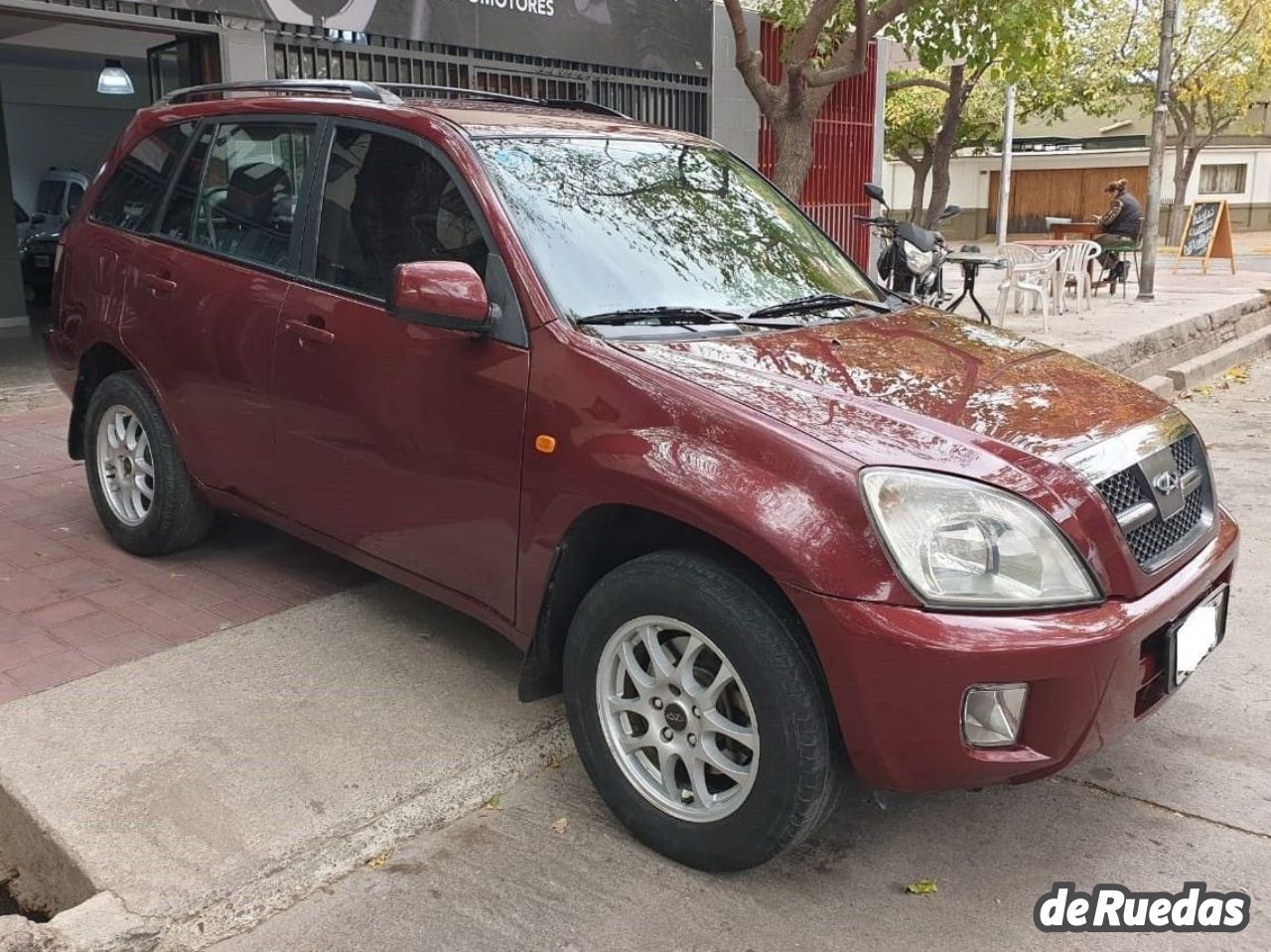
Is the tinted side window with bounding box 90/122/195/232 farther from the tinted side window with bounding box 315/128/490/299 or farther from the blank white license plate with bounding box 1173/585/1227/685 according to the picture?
the blank white license plate with bounding box 1173/585/1227/685

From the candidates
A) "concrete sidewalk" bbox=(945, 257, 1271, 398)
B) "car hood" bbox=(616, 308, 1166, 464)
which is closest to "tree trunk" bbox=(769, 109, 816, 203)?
"concrete sidewalk" bbox=(945, 257, 1271, 398)

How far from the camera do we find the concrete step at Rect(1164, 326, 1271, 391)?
32.8ft

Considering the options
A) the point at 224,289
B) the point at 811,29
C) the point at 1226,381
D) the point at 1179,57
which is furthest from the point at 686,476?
the point at 1179,57

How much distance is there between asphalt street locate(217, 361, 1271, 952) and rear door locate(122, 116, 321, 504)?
1.74 metres

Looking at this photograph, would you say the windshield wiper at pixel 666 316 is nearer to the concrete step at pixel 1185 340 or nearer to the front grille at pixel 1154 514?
the front grille at pixel 1154 514

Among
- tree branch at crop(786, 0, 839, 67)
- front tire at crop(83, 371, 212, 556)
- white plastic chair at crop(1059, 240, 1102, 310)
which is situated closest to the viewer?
front tire at crop(83, 371, 212, 556)

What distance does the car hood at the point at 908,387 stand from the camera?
274cm

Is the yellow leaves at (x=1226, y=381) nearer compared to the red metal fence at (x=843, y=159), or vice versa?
the yellow leaves at (x=1226, y=381)

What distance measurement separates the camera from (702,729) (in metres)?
2.84

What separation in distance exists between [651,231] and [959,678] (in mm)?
1786

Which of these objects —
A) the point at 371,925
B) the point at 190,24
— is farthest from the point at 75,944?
the point at 190,24

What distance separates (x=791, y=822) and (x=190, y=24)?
23.1 ft

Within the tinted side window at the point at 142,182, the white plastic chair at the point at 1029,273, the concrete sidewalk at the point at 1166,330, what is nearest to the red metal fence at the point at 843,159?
the concrete sidewalk at the point at 1166,330

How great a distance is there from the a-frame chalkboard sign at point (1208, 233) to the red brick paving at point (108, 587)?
54.8 ft
